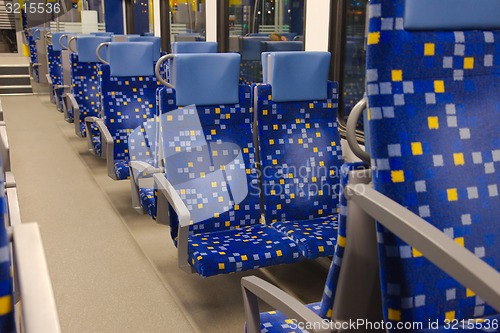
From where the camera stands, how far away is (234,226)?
257 cm

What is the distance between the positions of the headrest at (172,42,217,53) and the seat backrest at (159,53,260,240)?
5.26ft

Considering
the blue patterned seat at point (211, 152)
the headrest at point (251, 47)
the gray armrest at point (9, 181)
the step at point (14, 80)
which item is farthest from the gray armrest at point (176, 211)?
the step at point (14, 80)

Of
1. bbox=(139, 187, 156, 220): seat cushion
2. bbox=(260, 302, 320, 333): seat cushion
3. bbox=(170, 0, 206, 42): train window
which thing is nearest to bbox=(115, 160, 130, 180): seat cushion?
bbox=(139, 187, 156, 220): seat cushion

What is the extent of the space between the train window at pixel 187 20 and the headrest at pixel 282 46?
4.75 ft

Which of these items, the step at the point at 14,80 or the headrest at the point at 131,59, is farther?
the step at the point at 14,80

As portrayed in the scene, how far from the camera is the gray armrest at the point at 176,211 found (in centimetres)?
220

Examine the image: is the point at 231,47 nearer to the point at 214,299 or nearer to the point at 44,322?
the point at 214,299

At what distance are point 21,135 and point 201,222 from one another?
15.3 ft

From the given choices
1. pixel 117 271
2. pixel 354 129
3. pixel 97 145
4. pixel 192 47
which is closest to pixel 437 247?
pixel 354 129

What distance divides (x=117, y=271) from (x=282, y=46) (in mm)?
2047

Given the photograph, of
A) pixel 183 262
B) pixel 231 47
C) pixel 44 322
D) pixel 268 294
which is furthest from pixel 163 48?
pixel 44 322

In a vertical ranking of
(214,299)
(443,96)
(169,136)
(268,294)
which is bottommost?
(214,299)

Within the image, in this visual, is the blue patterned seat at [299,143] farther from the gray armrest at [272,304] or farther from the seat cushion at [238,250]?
the gray armrest at [272,304]

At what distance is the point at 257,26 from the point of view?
472 centimetres
